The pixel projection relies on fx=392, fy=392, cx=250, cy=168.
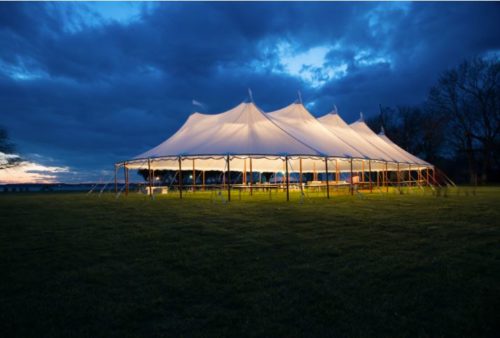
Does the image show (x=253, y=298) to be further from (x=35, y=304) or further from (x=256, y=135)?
(x=256, y=135)

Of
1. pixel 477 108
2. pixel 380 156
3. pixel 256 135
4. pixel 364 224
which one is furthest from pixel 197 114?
pixel 477 108

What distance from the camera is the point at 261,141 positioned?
13.3m

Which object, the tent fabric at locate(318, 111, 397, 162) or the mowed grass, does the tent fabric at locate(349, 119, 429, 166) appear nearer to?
the tent fabric at locate(318, 111, 397, 162)

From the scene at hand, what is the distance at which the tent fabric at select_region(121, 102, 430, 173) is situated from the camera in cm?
1278


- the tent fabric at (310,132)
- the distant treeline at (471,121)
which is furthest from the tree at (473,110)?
the tent fabric at (310,132)

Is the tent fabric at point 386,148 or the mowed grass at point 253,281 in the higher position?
the tent fabric at point 386,148

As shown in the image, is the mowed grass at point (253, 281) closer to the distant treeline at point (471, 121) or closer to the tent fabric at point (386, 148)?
the tent fabric at point (386, 148)

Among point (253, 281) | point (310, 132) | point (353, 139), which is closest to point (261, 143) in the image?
point (310, 132)

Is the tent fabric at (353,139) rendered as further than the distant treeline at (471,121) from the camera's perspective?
Answer: No

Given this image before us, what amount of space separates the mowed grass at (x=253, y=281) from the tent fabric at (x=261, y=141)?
6.45 metres

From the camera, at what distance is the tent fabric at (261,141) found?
12781mm

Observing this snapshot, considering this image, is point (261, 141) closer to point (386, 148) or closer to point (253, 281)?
point (386, 148)

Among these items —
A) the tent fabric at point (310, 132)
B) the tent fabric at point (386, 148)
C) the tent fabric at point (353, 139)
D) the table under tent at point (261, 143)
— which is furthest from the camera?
the tent fabric at point (386, 148)

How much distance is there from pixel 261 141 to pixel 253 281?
9853mm
